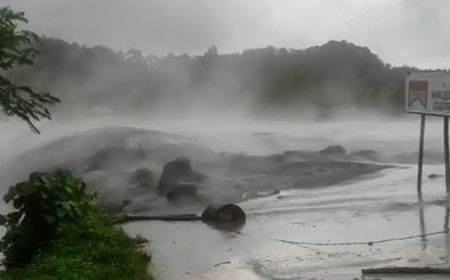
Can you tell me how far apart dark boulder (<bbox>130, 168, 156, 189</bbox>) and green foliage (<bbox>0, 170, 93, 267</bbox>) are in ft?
21.2

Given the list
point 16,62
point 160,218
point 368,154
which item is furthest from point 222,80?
point 16,62

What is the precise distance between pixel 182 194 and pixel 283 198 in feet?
6.77

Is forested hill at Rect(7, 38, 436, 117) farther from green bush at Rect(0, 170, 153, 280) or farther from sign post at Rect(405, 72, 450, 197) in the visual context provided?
green bush at Rect(0, 170, 153, 280)

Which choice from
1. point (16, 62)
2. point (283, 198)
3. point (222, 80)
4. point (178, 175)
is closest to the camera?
point (16, 62)

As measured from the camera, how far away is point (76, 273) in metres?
7.28

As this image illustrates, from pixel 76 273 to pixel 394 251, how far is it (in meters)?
3.81

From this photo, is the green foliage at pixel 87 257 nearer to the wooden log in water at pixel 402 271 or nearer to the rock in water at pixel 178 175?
the wooden log in water at pixel 402 271

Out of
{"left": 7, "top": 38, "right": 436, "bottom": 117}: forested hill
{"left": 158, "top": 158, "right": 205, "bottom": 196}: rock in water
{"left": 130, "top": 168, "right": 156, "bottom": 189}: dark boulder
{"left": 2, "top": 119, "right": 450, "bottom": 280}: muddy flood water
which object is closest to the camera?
{"left": 2, "top": 119, "right": 450, "bottom": 280}: muddy flood water

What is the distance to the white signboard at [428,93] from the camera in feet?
40.0

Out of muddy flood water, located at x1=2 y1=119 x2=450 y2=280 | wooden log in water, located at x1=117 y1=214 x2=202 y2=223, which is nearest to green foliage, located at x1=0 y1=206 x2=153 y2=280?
muddy flood water, located at x1=2 y1=119 x2=450 y2=280

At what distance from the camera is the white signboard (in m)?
12.2

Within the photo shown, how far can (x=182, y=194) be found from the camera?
1402cm

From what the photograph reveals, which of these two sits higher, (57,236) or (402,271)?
(57,236)

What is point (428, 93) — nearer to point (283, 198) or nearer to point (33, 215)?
point (283, 198)
